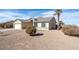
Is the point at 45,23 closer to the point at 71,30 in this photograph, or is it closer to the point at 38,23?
the point at 38,23

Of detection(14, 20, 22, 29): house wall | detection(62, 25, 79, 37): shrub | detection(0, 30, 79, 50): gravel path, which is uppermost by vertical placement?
detection(14, 20, 22, 29): house wall

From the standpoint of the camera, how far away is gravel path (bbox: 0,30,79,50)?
3.47m

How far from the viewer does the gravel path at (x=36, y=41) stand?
3475mm

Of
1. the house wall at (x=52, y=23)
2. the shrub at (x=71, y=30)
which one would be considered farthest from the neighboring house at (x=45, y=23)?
the shrub at (x=71, y=30)

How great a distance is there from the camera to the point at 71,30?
3486 millimetres

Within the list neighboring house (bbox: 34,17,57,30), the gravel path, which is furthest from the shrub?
neighboring house (bbox: 34,17,57,30)

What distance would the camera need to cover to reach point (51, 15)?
3.54 m

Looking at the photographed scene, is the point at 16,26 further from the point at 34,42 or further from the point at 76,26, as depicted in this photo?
the point at 76,26

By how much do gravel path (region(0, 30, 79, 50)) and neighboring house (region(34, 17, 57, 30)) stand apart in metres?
0.08

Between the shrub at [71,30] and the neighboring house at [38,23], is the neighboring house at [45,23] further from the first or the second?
the shrub at [71,30]

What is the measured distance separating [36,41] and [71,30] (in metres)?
0.60

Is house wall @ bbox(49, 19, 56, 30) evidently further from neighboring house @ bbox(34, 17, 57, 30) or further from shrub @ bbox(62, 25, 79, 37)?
shrub @ bbox(62, 25, 79, 37)

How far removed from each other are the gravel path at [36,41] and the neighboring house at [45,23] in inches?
3.3
